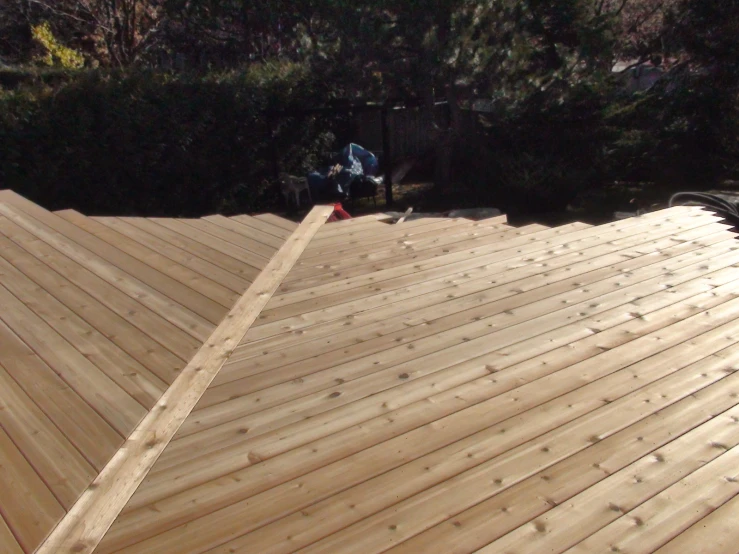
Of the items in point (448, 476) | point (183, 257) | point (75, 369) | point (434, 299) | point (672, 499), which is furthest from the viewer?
point (183, 257)

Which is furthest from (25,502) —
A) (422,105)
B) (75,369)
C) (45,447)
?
(422,105)

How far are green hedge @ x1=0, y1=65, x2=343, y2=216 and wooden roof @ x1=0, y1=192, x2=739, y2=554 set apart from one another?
5037mm

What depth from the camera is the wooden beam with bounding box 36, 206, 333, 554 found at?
1.83m

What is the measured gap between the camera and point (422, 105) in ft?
36.2

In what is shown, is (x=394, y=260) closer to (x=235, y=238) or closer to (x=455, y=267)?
(x=455, y=267)

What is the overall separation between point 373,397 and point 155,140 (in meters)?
7.73

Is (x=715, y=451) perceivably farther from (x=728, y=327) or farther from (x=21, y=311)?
(x=21, y=311)

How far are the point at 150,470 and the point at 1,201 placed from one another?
3802mm

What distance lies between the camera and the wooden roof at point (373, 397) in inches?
73.0

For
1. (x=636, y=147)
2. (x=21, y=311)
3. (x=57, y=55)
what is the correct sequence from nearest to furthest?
1. (x=21, y=311)
2. (x=636, y=147)
3. (x=57, y=55)

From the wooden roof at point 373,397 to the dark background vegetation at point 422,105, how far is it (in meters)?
5.21

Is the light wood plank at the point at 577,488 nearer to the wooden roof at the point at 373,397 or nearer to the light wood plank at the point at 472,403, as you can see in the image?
the wooden roof at the point at 373,397

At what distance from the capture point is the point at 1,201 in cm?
517

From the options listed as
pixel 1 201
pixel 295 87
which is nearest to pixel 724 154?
pixel 295 87
